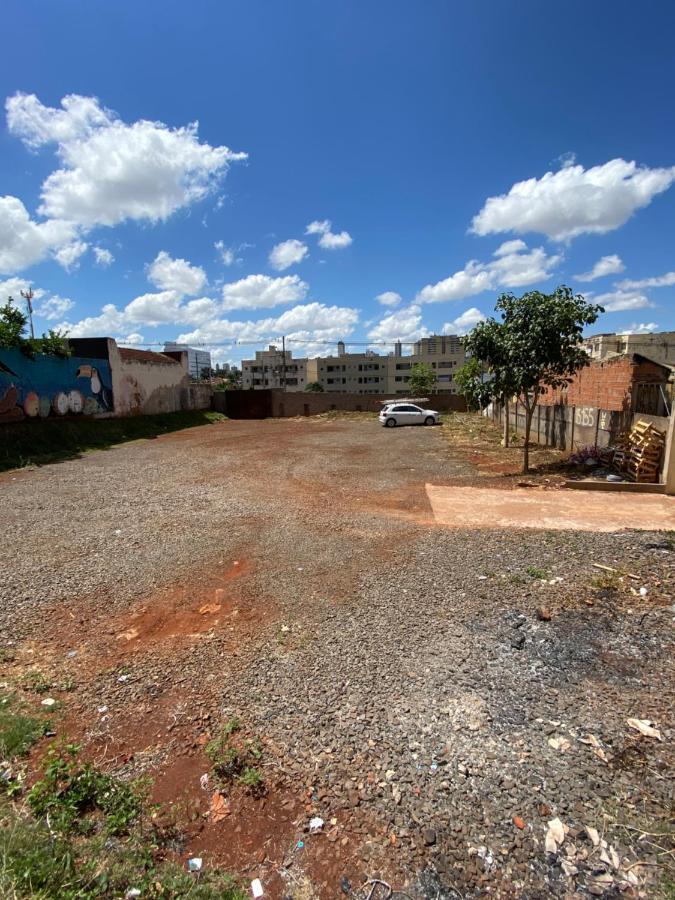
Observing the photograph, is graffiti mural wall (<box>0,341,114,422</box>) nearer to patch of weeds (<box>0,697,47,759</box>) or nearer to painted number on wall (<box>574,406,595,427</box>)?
patch of weeds (<box>0,697,47,759</box>)

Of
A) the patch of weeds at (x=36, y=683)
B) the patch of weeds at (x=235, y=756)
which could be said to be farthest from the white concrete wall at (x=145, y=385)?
the patch of weeds at (x=235, y=756)

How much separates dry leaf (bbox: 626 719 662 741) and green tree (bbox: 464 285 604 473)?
8.36m

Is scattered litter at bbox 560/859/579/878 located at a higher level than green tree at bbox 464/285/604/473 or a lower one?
lower

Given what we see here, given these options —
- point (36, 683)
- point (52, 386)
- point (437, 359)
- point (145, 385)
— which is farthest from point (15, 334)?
point (437, 359)

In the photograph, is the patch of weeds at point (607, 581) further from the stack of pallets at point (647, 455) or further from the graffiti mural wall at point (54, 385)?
the graffiti mural wall at point (54, 385)

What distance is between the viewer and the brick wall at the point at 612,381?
404 inches

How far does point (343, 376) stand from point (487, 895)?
86.0 metres

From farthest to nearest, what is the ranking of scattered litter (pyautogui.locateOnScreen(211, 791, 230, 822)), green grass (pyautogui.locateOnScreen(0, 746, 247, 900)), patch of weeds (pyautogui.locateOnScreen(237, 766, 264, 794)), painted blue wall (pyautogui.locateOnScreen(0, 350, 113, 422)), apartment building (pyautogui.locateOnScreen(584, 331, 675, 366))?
1. apartment building (pyautogui.locateOnScreen(584, 331, 675, 366))
2. painted blue wall (pyautogui.locateOnScreen(0, 350, 113, 422))
3. patch of weeds (pyautogui.locateOnScreen(237, 766, 264, 794))
4. scattered litter (pyautogui.locateOnScreen(211, 791, 230, 822))
5. green grass (pyautogui.locateOnScreen(0, 746, 247, 900))

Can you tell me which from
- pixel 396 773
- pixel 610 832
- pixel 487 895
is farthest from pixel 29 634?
pixel 610 832

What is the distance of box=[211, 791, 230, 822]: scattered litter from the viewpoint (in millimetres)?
2330

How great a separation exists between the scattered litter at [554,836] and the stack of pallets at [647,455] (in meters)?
8.80

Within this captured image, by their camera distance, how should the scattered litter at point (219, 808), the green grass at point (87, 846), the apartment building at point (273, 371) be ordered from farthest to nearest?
the apartment building at point (273, 371) < the scattered litter at point (219, 808) < the green grass at point (87, 846)

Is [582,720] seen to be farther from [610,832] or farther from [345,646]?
[345,646]

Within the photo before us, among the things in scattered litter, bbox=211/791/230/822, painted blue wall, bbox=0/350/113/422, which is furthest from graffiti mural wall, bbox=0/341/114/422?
scattered litter, bbox=211/791/230/822
